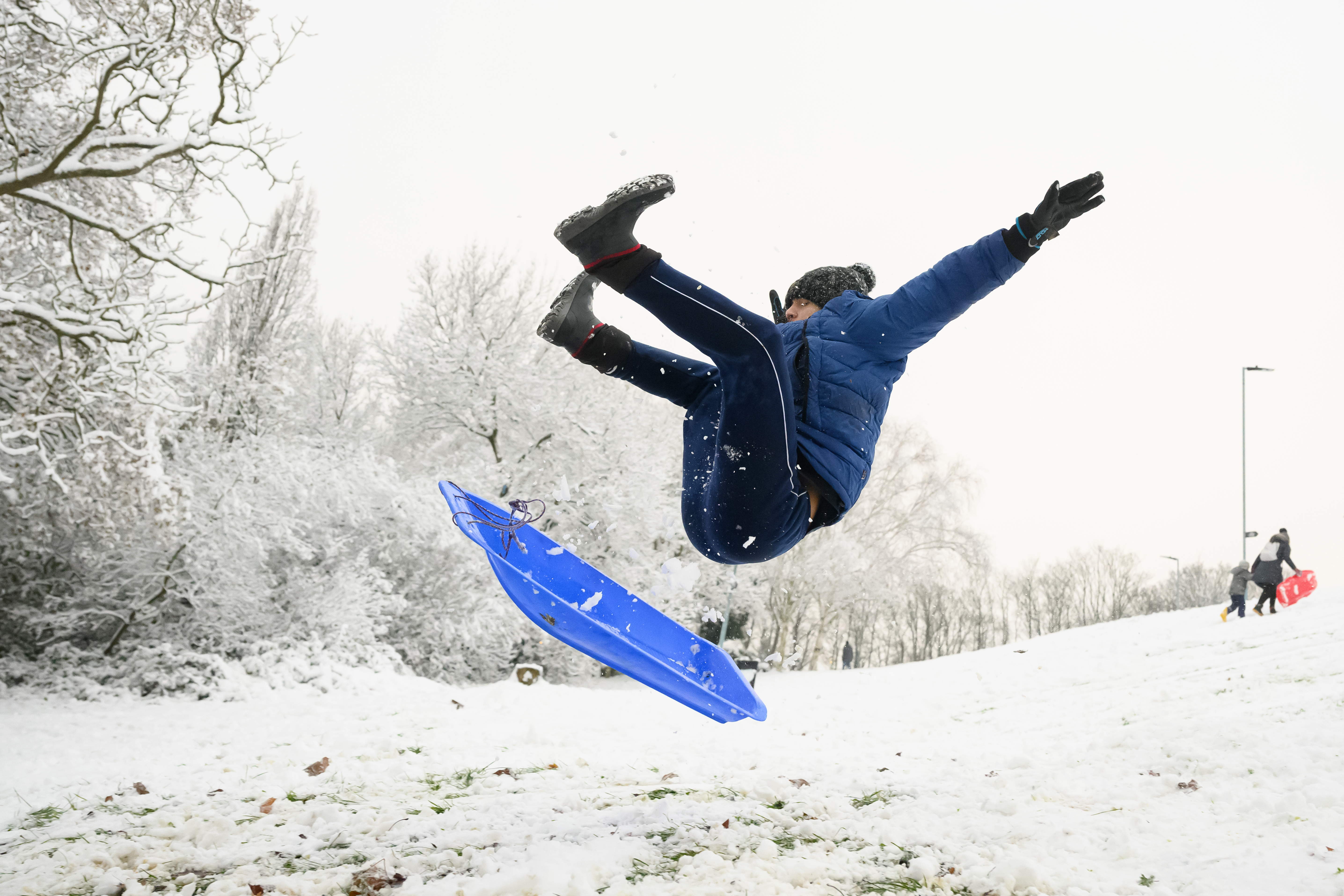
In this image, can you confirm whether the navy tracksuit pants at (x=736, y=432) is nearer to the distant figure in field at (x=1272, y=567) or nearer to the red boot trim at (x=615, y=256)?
the red boot trim at (x=615, y=256)

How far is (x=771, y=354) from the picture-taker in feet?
7.38

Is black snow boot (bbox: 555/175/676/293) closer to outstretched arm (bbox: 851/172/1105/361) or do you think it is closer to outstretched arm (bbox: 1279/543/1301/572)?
outstretched arm (bbox: 851/172/1105/361)

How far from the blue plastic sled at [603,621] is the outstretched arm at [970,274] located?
1733 mm

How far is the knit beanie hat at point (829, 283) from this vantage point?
2916 mm

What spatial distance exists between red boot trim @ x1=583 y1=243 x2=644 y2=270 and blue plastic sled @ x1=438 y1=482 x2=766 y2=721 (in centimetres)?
154

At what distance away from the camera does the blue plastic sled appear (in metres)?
3.32

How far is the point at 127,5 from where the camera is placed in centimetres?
728

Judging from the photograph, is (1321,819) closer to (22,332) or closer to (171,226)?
(171,226)

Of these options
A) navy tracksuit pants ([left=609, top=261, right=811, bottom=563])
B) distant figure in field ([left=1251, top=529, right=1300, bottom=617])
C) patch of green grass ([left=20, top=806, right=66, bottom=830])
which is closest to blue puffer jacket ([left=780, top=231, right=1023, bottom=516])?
navy tracksuit pants ([left=609, top=261, right=811, bottom=563])

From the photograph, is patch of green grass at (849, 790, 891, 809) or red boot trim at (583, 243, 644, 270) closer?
red boot trim at (583, 243, 644, 270)

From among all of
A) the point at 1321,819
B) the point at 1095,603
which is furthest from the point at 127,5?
the point at 1095,603

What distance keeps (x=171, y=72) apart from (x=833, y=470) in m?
7.08

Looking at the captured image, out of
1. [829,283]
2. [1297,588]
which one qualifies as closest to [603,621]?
[829,283]

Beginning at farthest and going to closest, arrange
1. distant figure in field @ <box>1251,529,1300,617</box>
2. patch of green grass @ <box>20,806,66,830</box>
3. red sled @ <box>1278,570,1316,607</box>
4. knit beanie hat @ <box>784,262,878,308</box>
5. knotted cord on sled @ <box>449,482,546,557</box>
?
red sled @ <box>1278,570,1316,607</box> < distant figure in field @ <box>1251,529,1300,617</box> < patch of green grass @ <box>20,806,66,830</box> < knotted cord on sled @ <box>449,482,546,557</box> < knit beanie hat @ <box>784,262,878,308</box>
